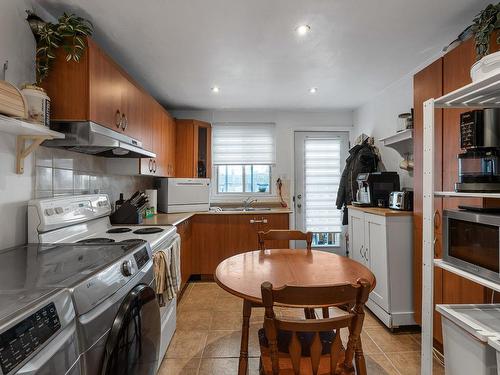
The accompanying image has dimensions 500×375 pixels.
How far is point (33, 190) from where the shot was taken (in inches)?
65.0

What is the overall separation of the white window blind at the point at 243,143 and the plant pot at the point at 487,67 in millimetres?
3014

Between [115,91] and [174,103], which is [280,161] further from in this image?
[115,91]

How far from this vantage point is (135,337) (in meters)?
1.15

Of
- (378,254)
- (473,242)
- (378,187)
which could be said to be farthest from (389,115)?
(473,242)

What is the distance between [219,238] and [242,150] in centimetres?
142

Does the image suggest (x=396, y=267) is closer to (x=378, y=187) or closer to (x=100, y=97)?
(x=378, y=187)

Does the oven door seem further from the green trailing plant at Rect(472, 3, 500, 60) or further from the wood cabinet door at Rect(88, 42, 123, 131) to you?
the green trailing plant at Rect(472, 3, 500, 60)

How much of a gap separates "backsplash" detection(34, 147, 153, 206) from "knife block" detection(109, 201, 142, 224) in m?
0.24

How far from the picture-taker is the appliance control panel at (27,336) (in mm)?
593

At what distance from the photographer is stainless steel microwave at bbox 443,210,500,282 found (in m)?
1.16

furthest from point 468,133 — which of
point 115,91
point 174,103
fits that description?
point 174,103

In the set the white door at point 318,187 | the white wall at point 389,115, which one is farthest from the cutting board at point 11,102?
the white door at point 318,187

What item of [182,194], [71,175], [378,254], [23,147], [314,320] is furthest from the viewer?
[182,194]

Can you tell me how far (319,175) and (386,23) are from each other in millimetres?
2483
